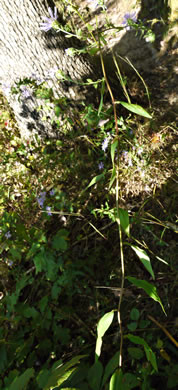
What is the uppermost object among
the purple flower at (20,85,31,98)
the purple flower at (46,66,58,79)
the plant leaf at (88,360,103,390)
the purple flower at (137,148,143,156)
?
the purple flower at (46,66,58,79)

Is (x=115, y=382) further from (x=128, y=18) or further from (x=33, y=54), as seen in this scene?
(x=33, y=54)

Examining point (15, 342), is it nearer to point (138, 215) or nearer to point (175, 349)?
point (175, 349)

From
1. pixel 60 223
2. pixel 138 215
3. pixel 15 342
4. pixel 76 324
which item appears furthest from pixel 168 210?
pixel 15 342

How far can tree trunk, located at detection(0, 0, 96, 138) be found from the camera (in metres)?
2.00

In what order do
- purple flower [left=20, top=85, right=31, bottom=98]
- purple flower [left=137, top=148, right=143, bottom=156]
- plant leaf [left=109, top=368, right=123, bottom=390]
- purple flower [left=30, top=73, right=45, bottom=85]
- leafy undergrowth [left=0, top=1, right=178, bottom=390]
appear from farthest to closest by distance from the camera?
purple flower [left=20, top=85, right=31, bottom=98] < purple flower [left=30, top=73, right=45, bottom=85] < purple flower [left=137, top=148, right=143, bottom=156] < leafy undergrowth [left=0, top=1, right=178, bottom=390] < plant leaf [left=109, top=368, right=123, bottom=390]

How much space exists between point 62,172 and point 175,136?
878 mm

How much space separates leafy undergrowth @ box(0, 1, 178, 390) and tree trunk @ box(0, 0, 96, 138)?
24 centimetres

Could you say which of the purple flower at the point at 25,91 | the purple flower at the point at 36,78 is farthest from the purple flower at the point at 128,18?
the purple flower at the point at 25,91

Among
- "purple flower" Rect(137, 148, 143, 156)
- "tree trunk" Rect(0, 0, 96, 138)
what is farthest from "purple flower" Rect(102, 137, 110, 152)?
"tree trunk" Rect(0, 0, 96, 138)

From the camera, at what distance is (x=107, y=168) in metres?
2.28

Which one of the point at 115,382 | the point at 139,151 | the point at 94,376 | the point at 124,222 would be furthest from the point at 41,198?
the point at 115,382

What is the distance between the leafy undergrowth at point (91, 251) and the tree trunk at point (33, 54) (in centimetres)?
24

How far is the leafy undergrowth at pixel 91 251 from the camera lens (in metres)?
1.91

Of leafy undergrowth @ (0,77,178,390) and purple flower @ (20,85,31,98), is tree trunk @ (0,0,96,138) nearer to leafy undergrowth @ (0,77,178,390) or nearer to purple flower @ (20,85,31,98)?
purple flower @ (20,85,31,98)
